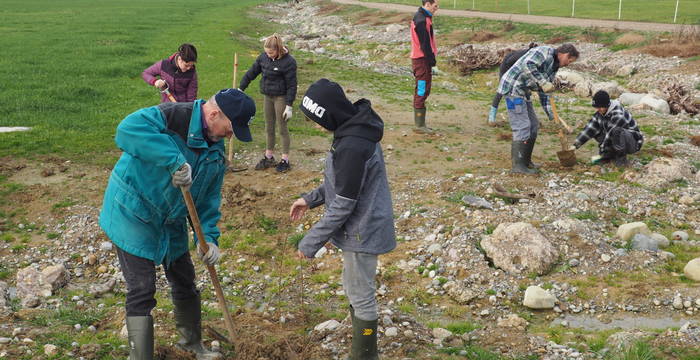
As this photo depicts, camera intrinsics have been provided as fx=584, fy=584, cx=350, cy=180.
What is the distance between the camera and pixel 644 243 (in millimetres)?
7039

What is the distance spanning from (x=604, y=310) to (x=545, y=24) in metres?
24.8

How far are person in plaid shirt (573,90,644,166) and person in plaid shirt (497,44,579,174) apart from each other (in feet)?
3.65

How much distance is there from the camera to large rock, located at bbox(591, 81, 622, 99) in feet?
55.1

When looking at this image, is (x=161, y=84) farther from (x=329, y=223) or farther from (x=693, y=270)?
(x=693, y=270)

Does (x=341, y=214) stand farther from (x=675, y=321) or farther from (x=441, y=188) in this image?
(x=441, y=188)

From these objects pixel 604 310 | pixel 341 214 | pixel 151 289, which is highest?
pixel 341 214

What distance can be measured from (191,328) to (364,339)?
1494 millimetres

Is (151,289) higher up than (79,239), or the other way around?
(151,289)

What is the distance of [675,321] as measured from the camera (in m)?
5.67

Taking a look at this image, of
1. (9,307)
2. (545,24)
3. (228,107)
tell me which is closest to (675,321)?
(228,107)

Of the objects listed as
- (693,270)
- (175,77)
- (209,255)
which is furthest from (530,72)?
(209,255)

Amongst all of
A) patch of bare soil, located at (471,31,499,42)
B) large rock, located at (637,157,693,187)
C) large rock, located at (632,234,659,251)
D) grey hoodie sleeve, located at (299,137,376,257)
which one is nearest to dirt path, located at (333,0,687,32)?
patch of bare soil, located at (471,31,499,42)

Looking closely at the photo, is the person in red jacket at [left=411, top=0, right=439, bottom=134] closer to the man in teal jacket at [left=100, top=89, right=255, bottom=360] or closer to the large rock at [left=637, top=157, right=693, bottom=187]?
the large rock at [left=637, top=157, right=693, bottom=187]

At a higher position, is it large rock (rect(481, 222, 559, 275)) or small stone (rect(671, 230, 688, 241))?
large rock (rect(481, 222, 559, 275))
